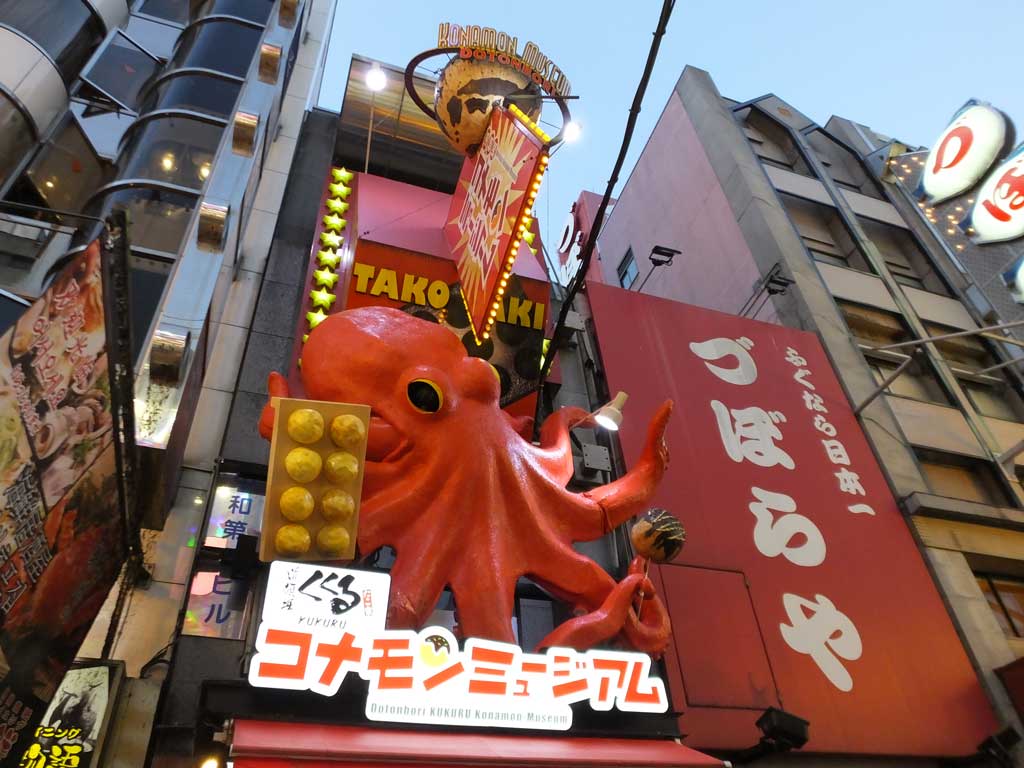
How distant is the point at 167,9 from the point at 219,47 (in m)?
3.05

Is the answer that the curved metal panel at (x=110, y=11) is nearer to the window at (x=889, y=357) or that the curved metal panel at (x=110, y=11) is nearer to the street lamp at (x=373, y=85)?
the street lamp at (x=373, y=85)

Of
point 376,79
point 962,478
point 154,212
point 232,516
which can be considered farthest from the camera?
point 962,478

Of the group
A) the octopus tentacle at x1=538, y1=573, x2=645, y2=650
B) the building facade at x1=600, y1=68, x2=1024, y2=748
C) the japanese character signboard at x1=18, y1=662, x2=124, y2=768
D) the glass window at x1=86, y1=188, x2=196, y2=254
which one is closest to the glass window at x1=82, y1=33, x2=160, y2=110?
the glass window at x1=86, y1=188, x2=196, y2=254

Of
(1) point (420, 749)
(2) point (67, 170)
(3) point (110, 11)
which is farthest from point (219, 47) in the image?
(1) point (420, 749)

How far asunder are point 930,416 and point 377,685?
44.2ft

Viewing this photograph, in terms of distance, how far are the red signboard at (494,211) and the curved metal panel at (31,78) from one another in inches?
224

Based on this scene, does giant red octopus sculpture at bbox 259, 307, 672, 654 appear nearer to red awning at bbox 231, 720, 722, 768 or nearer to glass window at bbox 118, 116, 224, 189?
red awning at bbox 231, 720, 722, 768

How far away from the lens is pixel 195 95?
11625mm

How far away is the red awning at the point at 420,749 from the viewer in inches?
190

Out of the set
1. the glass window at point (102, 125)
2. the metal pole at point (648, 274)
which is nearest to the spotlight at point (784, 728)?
the glass window at point (102, 125)

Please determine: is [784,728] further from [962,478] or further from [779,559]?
[962,478]

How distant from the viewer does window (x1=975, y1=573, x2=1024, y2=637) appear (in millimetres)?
11781

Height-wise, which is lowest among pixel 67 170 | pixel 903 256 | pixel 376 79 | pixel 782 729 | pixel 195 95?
pixel 782 729

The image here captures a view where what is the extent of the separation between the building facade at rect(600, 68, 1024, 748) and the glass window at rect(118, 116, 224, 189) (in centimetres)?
1007
